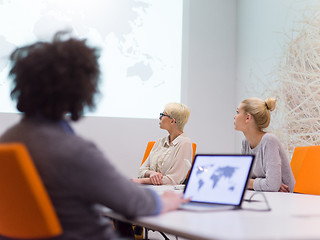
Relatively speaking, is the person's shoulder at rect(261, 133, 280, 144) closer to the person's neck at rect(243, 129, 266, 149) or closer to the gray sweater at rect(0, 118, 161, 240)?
the person's neck at rect(243, 129, 266, 149)

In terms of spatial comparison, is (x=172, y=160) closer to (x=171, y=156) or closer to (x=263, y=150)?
(x=171, y=156)

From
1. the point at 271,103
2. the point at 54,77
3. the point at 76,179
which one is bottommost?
the point at 271,103

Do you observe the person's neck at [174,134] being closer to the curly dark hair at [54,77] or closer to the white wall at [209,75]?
the white wall at [209,75]

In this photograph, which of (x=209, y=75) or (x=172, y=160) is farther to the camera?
(x=209, y=75)

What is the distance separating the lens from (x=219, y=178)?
1.65 metres

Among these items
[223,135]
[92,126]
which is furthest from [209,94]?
[92,126]

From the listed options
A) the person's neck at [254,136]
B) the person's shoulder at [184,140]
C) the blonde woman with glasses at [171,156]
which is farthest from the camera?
the person's shoulder at [184,140]

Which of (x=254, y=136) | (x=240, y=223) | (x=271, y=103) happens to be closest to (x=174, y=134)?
(x=254, y=136)

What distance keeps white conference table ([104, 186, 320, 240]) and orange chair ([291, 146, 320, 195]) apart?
1.09 metres

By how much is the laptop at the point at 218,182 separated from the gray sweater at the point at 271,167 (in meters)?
1.02

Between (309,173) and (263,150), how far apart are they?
31 centimetres

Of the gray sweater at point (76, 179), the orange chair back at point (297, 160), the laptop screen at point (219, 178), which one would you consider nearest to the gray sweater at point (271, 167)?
the orange chair back at point (297, 160)

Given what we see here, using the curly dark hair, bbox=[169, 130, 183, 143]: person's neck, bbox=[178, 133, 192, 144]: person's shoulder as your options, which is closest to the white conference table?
the curly dark hair

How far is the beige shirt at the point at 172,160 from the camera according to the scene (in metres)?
3.21
